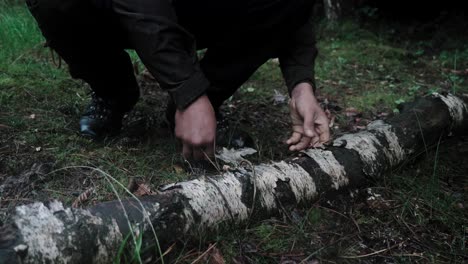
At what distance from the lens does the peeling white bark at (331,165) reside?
1.92 meters

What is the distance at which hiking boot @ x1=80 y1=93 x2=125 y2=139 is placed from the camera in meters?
2.36

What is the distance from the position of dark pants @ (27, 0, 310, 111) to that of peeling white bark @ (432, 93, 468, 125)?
1046 mm

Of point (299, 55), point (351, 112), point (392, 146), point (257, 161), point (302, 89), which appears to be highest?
point (299, 55)

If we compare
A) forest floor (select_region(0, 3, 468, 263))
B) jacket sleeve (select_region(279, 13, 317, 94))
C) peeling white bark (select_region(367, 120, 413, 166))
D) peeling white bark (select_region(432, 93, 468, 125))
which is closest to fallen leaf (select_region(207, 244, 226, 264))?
forest floor (select_region(0, 3, 468, 263))

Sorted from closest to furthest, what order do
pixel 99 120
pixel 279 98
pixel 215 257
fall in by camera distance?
pixel 215 257 → pixel 99 120 → pixel 279 98

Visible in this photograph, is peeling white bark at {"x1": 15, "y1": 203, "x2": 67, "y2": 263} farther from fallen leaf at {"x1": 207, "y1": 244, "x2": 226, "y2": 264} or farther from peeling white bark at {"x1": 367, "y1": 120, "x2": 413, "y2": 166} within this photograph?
A: peeling white bark at {"x1": 367, "y1": 120, "x2": 413, "y2": 166}

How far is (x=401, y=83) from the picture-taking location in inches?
161

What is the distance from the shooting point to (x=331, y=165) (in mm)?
1950

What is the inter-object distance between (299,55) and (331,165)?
0.56 meters

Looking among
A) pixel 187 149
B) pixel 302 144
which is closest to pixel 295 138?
pixel 302 144

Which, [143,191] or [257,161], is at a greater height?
[143,191]

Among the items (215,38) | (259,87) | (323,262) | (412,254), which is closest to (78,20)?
(215,38)

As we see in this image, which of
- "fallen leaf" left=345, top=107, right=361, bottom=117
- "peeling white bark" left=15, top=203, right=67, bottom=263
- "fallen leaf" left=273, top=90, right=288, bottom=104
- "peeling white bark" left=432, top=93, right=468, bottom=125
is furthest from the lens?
"fallen leaf" left=273, top=90, right=288, bottom=104

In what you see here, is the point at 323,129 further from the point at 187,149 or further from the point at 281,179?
the point at 187,149
